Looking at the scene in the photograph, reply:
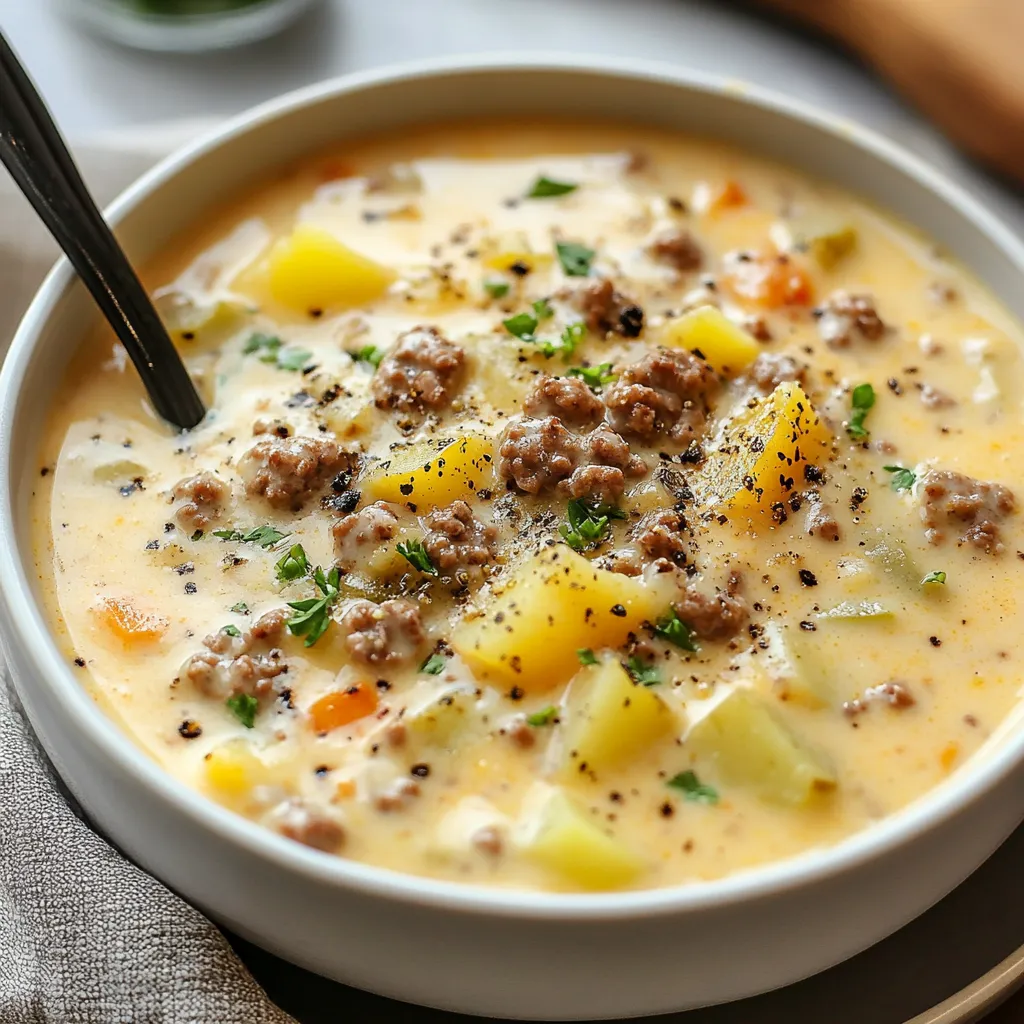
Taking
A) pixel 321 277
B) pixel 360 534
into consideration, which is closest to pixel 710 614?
pixel 360 534

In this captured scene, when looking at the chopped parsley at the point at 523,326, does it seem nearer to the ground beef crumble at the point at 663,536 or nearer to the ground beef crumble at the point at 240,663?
the ground beef crumble at the point at 663,536

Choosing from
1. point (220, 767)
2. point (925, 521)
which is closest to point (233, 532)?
point (220, 767)

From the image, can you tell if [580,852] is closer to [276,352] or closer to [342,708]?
[342,708]

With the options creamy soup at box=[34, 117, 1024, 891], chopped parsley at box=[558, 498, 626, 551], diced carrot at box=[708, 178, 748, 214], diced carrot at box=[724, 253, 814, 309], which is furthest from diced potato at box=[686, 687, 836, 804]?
diced carrot at box=[708, 178, 748, 214]

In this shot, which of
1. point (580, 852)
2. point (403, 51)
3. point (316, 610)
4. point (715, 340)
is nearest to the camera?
point (580, 852)

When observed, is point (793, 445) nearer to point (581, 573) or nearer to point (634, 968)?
point (581, 573)

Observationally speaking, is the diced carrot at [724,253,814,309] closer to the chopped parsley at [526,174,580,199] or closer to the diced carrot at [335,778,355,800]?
the chopped parsley at [526,174,580,199]
